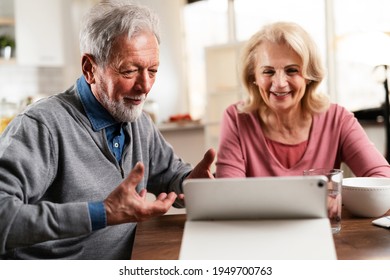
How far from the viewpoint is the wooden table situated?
2.42 feet

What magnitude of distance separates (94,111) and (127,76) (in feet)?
0.32

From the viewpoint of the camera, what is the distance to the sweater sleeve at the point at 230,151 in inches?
51.4

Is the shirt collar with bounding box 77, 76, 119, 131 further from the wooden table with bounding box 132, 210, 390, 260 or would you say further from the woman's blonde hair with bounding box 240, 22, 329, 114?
the woman's blonde hair with bounding box 240, 22, 329, 114

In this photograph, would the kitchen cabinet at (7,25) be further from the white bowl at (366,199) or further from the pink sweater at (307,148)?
the white bowl at (366,199)

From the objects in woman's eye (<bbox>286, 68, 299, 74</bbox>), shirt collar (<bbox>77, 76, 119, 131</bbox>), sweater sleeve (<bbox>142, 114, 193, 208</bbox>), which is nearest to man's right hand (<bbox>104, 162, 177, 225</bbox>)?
shirt collar (<bbox>77, 76, 119, 131</bbox>)

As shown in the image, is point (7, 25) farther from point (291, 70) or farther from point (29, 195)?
point (29, 195)

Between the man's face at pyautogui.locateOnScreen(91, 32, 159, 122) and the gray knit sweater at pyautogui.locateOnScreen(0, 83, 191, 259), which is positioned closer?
the gray knit sweater at pyautogui.locateOnScreen(0, 83, 191, 259)

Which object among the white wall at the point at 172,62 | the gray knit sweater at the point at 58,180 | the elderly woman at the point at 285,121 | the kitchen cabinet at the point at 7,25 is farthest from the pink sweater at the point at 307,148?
the kitchen cabinet at the point at 7,25

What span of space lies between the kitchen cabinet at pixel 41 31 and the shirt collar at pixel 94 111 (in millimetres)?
2380

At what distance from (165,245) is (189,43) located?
3050 mm

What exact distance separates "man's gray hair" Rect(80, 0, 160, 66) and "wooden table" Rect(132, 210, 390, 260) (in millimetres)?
357

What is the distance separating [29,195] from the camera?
895 millimetres

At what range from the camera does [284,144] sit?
4.33ft
